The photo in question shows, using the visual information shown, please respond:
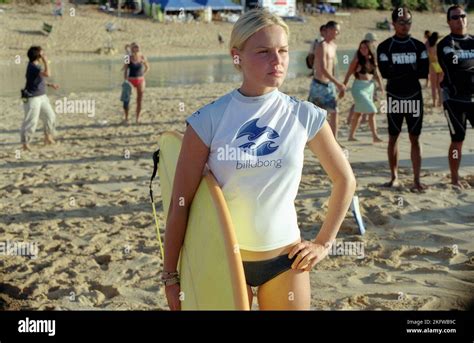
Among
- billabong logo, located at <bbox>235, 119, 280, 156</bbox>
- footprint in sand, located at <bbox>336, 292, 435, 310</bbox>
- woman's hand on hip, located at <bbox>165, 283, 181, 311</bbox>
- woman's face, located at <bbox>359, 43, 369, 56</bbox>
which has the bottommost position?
footprint in sand, located at <bbox>336, 292, 435, 310</bbox>

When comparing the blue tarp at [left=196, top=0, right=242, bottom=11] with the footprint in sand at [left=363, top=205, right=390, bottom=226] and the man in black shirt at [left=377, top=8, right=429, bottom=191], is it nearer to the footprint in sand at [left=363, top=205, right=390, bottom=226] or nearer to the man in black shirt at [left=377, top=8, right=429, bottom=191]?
the man in black shirt at [left=377, top=8, right=429, bottom=191]

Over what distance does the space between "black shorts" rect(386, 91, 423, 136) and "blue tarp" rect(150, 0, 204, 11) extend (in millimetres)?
40880

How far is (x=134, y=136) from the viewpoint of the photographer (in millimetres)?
10844

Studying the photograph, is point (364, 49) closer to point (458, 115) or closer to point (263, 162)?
point (458, 115)

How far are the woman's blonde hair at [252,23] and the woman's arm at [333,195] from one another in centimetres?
44

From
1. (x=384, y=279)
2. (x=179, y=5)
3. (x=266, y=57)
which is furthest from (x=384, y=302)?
(x=179, y=5)

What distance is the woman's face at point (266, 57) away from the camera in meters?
2.30

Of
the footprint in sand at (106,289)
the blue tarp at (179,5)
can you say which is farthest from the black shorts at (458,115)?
the blue tarp at (179,5)

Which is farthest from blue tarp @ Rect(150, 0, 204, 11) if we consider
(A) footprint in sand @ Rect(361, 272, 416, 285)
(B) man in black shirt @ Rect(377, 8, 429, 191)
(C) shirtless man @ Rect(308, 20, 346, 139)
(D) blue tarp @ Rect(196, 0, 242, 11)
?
(A) footprint in sand @ Rect(361, 272, 416, 285)

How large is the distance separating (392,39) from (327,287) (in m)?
3.31

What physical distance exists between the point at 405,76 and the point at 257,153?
4.81 m

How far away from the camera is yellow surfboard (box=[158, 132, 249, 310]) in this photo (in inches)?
90.8
